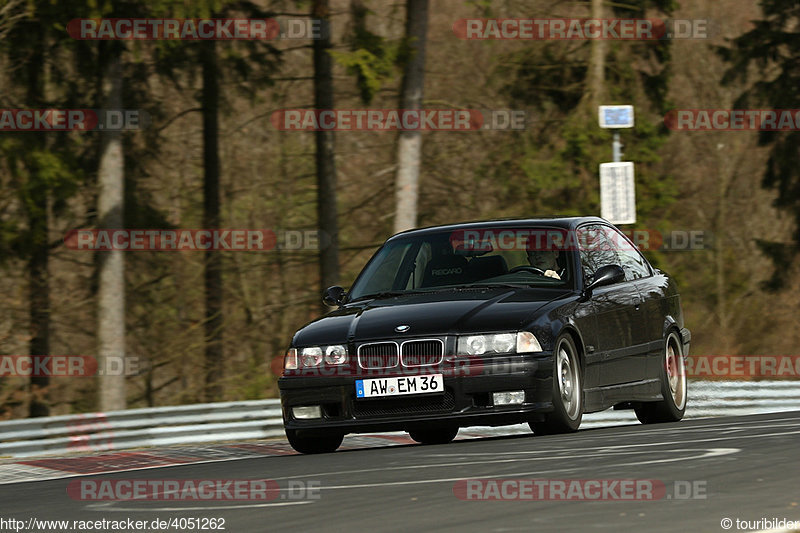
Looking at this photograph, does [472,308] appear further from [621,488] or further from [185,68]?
[185,68]

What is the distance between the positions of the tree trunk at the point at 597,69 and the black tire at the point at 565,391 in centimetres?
1792

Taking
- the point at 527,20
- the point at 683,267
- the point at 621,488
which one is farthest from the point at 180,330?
the point at 621,488

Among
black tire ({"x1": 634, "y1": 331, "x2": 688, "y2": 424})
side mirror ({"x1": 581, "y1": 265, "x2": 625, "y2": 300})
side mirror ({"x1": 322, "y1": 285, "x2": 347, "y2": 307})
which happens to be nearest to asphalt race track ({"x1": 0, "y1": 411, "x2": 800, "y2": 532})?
side mirror ({"x1": 581, "y1": 265, "x2": 625, "y2": 300})

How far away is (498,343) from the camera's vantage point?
9859 millimetres

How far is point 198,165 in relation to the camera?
2864 cm

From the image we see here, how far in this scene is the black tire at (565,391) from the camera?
10008 millimetres

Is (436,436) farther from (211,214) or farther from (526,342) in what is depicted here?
(211,214)

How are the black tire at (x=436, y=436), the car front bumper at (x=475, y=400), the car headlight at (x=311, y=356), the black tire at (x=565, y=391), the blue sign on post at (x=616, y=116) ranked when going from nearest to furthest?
1. the car front bumper at (x=475, y=400)
2. the black tire at (x=565, y=391)
3. the car headlight at (x=311, y=356)
4. the black tire at (x=436, y=436)
5. the blue sign on post at (x=616, y=116)

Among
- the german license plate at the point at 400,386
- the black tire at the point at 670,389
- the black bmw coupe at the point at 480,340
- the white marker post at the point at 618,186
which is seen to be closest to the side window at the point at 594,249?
the black bmw coupe at the point at 480,340

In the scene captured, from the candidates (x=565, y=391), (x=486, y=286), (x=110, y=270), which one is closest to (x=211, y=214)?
(x=110, y=270)

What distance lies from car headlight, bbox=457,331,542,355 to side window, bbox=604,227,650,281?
8.37 feet

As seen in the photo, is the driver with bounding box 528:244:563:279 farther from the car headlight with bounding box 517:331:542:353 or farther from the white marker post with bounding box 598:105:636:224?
the white marker post with bounding box 598:105:636:224

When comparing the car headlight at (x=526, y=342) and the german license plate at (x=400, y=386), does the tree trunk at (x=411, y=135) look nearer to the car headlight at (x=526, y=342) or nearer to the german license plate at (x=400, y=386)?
the german license plate at (x=400, y=386)

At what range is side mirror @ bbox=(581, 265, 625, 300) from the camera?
10.9 meters
